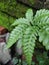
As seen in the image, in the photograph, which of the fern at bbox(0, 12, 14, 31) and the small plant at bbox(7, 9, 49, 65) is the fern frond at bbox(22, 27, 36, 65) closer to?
the small plant at bbox(7, 9, 49, 65)

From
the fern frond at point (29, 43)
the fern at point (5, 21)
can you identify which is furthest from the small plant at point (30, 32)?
the fern at point (5, 21)

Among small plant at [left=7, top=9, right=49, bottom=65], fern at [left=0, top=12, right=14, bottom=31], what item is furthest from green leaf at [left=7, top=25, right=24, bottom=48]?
fern at [left=0, top=12, right=14, bottom=31]

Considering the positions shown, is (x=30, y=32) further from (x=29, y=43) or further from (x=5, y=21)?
(x=5, y=21)

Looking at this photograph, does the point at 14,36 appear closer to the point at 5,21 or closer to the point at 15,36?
the point at 15,36

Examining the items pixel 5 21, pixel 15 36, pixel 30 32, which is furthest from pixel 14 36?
pixel 5 21

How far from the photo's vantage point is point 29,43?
1.95 metres

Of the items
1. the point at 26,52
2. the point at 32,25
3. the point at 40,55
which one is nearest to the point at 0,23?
the point at 40,55

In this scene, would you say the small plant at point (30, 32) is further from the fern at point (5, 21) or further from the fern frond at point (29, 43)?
the fern at point (5, 21)

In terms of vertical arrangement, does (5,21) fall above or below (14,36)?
below

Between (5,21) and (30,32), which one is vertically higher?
(30,32)

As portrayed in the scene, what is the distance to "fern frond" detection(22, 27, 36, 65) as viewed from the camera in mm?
1907

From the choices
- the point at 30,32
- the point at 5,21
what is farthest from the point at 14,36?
the point at 5,21

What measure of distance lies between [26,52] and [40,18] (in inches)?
14.5

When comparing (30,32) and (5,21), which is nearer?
(30,32)
